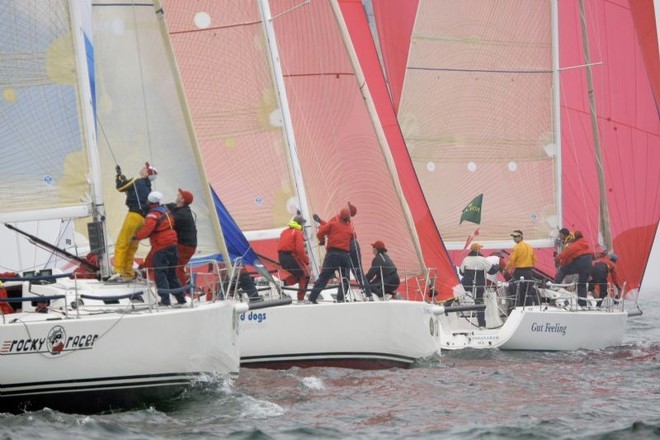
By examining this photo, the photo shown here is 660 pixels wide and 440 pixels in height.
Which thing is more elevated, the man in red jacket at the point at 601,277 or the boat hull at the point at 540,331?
the man in red jacket at the point at 601,277

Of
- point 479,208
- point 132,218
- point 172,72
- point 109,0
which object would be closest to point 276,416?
point 132,218

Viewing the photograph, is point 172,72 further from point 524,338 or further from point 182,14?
point 524,338

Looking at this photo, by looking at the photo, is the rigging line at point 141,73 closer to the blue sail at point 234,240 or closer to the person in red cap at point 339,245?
the blue sail at point 234,240

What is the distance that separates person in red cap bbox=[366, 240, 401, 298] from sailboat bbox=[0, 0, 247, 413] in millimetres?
3129

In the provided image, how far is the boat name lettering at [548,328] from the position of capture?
20531 mm

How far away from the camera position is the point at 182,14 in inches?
759

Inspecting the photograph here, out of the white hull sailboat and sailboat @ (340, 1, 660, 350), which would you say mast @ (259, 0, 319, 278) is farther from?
sailboat @ (340, 1, 660, 350)

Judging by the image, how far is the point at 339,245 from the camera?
17.0 metres

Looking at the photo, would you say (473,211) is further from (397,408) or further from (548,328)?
(397,408)

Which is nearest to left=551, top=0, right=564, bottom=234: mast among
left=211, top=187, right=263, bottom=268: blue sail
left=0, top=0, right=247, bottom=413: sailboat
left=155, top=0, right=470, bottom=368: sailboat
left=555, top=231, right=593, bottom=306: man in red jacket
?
left=555, top=231, right=593, bottom=306: man in red jacket

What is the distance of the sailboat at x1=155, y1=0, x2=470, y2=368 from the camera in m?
18.5

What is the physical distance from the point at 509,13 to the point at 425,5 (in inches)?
56.4

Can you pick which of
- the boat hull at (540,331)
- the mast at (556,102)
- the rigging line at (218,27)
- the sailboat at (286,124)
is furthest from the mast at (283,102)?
the mast at (556,102)

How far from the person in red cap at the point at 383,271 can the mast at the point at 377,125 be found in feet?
1.43
